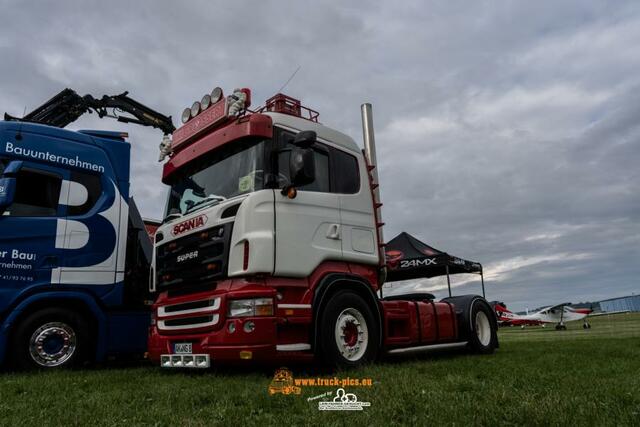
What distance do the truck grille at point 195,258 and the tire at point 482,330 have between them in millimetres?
5027

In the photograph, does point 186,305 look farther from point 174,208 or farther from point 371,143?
point 371,143

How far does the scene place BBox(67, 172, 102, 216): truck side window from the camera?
Result: 6875 mm

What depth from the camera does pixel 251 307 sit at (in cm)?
513

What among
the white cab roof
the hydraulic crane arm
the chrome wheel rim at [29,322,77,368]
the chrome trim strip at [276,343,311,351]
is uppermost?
the hydraulic crane arm

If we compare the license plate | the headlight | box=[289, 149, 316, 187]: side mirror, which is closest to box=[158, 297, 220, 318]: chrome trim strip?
the headlight

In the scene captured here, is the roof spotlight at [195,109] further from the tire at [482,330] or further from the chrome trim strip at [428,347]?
the tire at [482,330]

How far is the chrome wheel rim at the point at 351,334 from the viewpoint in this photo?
18.9 ft

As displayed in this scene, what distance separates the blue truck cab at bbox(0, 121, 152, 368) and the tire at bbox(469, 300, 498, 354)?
5.45 meters

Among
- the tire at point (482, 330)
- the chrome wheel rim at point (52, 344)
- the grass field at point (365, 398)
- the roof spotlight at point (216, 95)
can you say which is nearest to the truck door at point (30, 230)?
the chrome wheel rim at point (52, 344)

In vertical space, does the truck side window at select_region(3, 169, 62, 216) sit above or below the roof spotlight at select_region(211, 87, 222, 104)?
below

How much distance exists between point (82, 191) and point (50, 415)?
417 centimetres

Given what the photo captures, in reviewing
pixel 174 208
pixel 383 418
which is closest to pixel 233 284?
pixel 174 208

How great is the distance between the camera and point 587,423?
2818 mm

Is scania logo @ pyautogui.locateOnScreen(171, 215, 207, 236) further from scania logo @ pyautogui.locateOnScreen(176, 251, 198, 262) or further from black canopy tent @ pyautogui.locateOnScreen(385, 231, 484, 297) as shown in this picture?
black canopy tent @ pyautogui.locateOnScreen(385, 231, 484, 297)
